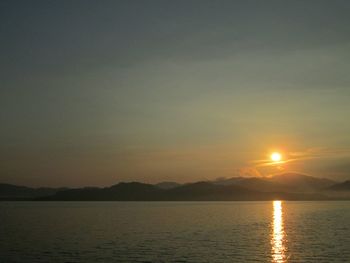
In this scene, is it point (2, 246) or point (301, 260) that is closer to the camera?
point (301, 260)

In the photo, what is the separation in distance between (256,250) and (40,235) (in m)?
50.9

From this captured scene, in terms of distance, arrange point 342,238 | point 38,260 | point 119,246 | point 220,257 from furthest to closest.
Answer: point 342,238
point 119,246
point 220,257
point 38,260

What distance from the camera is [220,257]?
68.9 metres

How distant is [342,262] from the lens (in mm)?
64375

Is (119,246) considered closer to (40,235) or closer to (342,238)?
(40,235)

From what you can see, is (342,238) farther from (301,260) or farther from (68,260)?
(68,260)

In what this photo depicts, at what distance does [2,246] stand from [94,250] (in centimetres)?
1785

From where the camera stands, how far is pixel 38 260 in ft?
211

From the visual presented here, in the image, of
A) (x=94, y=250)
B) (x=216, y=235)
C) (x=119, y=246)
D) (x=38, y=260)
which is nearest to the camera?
(x=38, y=260)

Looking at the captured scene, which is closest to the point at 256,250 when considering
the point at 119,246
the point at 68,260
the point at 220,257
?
the point at 220,257

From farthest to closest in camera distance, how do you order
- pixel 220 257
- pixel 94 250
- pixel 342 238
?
pixel 342 238, pixel 94 250, pixel 220 257

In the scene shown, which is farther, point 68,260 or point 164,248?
point 164,248

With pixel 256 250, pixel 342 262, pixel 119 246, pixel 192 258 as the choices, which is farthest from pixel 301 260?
pixel 119 246

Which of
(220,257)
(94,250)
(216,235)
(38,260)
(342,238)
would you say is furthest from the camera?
(216,235)
